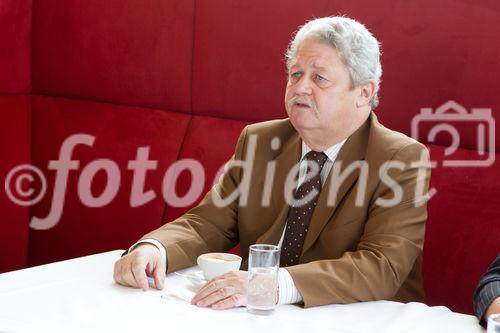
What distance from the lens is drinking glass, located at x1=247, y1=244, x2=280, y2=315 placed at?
1420mm

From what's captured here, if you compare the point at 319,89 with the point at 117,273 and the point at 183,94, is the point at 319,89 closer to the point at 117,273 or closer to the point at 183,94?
the point at 117,273

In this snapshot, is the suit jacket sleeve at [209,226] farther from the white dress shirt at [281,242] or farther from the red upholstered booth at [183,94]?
the red upholstered booth at [183,94]

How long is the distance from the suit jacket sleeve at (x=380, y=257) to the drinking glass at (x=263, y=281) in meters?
0.09

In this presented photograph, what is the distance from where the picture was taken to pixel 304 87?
1844 mm

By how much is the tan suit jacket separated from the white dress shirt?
15 mm

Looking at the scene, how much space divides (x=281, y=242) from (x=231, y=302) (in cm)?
52

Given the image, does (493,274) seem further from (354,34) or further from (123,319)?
(123,319)

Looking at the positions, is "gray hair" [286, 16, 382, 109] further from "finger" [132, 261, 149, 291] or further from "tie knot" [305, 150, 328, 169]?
"finger" [132, 261, 149, 291]

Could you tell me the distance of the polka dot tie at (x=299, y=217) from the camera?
1.88 m

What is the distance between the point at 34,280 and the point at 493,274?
95cm

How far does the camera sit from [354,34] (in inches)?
71.8

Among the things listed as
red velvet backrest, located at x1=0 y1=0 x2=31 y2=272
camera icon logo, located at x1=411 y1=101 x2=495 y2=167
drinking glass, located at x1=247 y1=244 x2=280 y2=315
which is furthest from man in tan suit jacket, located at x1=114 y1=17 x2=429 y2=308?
red velvet backrest, located at x1=0 y1=0 x2=31 y2=272

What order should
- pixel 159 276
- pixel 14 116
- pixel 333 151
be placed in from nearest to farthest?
1. pixel 159 276
2. pixel 333 151
3. pixel 14 116

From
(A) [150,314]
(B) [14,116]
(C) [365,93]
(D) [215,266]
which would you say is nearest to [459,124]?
(C) [365,93]
